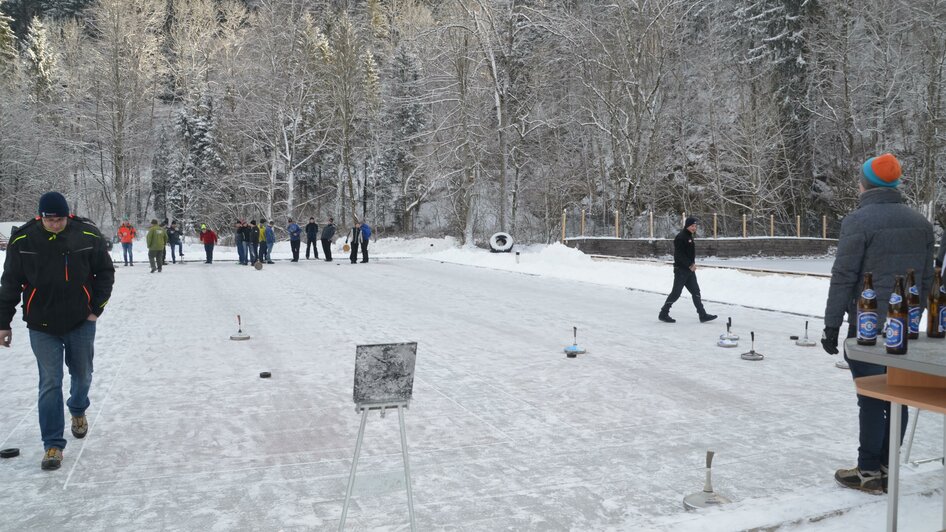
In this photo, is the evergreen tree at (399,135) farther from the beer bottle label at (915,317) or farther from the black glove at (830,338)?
the beer bottle label at (915,317)

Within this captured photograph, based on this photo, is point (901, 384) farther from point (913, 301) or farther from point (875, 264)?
point (875, 264)

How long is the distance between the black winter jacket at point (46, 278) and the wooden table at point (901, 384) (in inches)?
210

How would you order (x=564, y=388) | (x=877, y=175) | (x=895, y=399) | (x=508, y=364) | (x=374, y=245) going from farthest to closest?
1. (x=374, y=245)
2. (x=508, y=364)
3. (x=564, y=388)
4. (x=877, y=175)
5. (x=895, y=399)

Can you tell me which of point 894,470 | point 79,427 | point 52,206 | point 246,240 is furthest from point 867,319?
point 246,240

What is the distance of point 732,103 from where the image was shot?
159 feet

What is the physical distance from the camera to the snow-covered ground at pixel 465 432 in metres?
4.41

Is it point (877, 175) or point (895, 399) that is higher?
point (877, 175)

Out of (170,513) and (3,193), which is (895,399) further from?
(3,193)

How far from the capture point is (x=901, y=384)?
3906 mm

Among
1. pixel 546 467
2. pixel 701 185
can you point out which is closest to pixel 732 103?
pixel 701 185

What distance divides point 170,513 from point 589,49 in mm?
35317

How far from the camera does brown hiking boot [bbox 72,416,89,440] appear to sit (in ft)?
19.6

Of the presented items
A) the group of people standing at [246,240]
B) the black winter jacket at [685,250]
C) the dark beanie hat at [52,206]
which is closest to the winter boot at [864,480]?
the dark beanie hat at [52,206]

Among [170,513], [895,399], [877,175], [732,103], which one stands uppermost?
[732,103]
